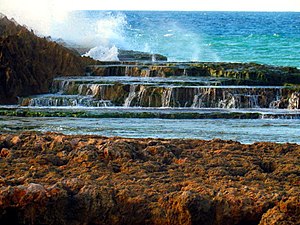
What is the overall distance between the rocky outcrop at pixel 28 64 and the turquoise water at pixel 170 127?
3312 mm

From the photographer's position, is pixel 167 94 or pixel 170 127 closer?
pixel 170 127

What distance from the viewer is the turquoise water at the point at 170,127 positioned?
16.0 m

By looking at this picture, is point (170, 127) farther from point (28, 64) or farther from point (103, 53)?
point (103, 53)

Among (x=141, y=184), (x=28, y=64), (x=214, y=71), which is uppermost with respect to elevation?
(x=214, y=71)

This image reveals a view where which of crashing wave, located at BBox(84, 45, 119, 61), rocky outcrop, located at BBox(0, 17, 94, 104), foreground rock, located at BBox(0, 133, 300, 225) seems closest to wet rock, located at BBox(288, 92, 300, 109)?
rocky outcrop, located at BBox(0, 17, 94, 104)

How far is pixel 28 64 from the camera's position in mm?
23516

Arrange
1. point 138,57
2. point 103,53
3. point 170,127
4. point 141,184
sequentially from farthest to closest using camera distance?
point 103,53 → point 138,57 → point 170,127 → point 141,184

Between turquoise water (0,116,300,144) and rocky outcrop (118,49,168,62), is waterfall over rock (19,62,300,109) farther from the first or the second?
rocky outcrop (118,49,168,62)

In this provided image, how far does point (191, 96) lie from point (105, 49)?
15277 millimetres

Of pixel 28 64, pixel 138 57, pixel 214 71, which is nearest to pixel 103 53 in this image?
pixel 138 57

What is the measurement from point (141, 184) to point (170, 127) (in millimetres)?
10475

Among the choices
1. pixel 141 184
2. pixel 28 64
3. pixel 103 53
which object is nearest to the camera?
pixel 141 184

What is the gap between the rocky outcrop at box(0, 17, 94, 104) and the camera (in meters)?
22.6

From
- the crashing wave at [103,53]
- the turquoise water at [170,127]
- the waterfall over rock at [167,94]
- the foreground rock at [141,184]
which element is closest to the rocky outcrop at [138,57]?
the crashing wave at [103,53]
